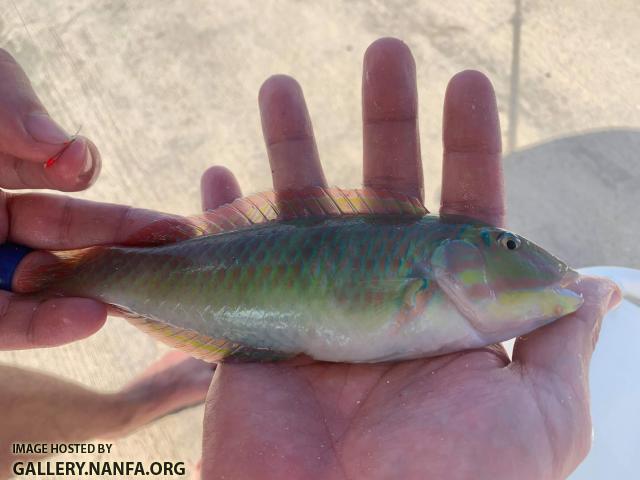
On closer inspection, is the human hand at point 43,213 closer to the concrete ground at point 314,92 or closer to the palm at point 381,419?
the palm at point 381,419

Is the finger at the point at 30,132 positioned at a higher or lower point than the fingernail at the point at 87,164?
higher

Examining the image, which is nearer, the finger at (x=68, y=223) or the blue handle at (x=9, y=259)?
the blue handle at (x=9, y=259)

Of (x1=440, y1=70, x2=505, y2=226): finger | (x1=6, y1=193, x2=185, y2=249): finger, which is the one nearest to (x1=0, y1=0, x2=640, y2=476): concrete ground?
(x1=6, y1=193, x2=185, y2=249): finger

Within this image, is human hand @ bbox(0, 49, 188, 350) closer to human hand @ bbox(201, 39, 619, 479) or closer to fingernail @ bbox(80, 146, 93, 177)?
fingernail @ bbox(80, 146, 93, 177)

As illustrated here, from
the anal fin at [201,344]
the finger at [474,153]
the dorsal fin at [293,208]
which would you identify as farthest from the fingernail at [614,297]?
the anal fin at [201,344]

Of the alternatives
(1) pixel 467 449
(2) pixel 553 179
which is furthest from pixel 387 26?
(1) pixel 467 449
